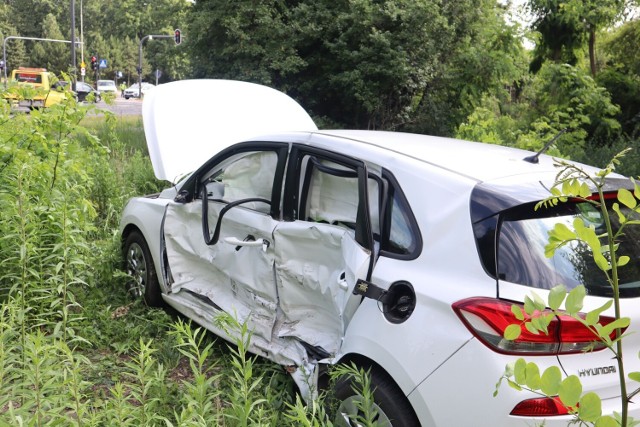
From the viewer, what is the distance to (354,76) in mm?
17625

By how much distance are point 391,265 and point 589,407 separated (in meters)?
1.81

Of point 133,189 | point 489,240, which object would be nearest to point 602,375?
point 489,240

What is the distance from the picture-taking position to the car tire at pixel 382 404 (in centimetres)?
284

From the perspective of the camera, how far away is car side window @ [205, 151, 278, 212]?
4324mm

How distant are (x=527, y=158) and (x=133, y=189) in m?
6.61

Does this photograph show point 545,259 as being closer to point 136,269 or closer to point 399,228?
point 399,228

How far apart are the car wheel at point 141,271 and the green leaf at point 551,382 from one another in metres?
4.43

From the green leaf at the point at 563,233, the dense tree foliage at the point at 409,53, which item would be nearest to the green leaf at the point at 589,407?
the green leaf at the point at 563,233

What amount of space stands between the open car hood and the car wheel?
2.07 ft

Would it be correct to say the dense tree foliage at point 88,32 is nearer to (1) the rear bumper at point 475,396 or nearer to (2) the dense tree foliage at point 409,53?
(2) the dense tree foliage at point 409,53

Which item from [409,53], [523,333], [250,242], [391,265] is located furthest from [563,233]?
[409,53]

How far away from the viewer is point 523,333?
8.31ft

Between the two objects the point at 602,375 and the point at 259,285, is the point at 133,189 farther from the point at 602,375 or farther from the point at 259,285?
the point at 602,375

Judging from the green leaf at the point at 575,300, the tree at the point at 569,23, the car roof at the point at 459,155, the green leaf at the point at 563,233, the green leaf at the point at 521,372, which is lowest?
the green leaf at the point at 521,372
